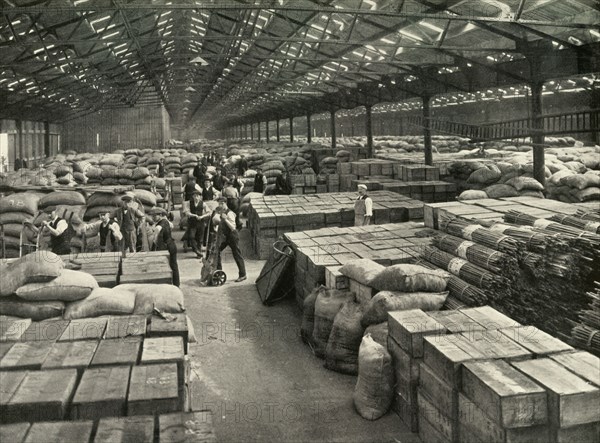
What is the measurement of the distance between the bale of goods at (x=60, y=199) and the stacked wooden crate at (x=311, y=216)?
388cm

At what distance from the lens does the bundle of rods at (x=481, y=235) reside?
6.21m

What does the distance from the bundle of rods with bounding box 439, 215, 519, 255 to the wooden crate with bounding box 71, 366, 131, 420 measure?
14.4 feet

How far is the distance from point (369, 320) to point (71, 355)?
308 centimetres

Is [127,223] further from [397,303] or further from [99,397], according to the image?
[99,397]

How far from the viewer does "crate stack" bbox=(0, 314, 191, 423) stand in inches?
135

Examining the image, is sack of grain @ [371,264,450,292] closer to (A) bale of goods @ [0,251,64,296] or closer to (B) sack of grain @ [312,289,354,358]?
(B) sack of grain @ [312,289,354,358]

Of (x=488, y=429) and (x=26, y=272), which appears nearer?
(x=488, y=429)

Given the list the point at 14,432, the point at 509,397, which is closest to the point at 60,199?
the point at 14,432

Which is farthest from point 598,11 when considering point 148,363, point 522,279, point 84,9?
point 148,363

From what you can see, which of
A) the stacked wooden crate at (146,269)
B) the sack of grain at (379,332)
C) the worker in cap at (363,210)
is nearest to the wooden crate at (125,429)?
the sack of grain at (379,332)

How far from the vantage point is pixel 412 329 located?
15.6 ft

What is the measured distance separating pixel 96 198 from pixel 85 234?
133 cm

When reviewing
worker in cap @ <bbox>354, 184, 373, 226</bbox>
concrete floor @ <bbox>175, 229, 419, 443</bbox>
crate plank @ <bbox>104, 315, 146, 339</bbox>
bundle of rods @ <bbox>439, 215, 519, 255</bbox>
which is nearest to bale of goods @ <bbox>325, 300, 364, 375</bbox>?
concrete floor @ <bbox>175, 229, 419, 443</bbox>

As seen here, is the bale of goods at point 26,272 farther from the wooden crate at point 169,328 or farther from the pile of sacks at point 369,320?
the pile of sacks at point 369,320
